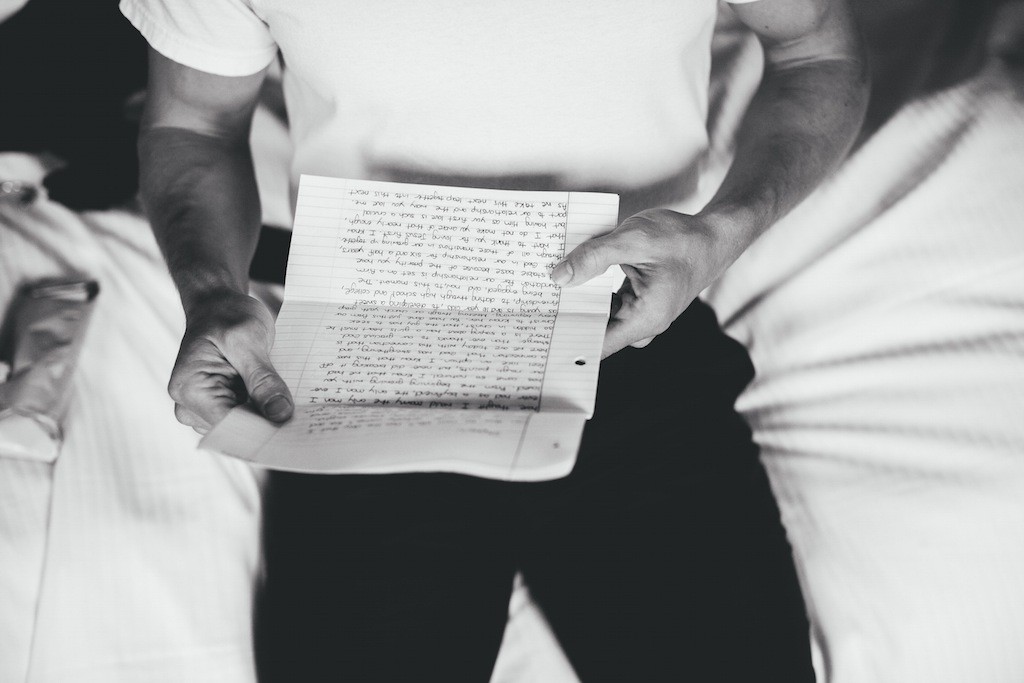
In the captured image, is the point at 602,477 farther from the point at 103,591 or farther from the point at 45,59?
the point at 45,59

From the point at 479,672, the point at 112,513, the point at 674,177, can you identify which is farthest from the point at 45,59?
the point at 479,672

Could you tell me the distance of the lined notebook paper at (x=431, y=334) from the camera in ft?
1.90

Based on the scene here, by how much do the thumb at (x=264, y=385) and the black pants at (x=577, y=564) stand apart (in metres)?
0.20

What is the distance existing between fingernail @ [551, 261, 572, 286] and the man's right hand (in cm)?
24

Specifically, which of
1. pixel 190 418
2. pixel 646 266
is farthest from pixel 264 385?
pixel 646 266

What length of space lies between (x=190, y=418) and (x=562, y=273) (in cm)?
36

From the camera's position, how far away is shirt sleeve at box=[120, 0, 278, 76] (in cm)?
77

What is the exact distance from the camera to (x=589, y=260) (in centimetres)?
64

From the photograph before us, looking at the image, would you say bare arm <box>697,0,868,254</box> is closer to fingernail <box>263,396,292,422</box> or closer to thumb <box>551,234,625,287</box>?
thumb <box>551,234,625,287</box>

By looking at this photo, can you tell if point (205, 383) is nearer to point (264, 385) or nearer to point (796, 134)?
point (264, 385)

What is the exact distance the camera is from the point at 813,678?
2.45 ft

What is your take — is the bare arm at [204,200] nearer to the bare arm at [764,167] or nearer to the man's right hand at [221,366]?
the man's right hand at [221,366]

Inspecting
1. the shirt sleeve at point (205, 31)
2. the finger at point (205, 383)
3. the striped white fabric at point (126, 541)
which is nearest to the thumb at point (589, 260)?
the finger at point (205, 383)

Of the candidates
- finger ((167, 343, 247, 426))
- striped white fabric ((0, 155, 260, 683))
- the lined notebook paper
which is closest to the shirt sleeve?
the lined notebook paper
